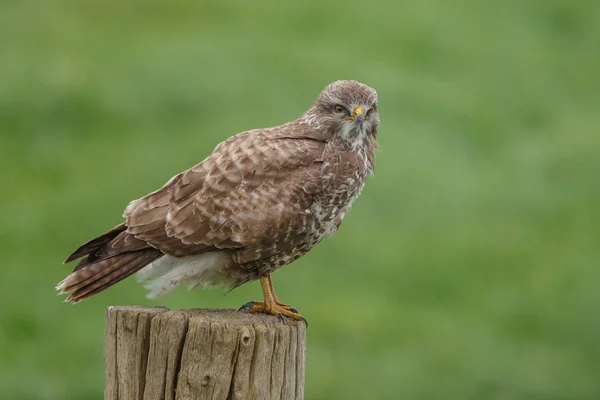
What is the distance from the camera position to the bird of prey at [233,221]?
6.45 meters

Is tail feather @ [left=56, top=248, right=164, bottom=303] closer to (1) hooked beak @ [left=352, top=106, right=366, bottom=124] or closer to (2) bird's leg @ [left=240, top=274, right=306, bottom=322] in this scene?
(2) bird's leg @ [left=240, top=274, right=306, bottom=322]

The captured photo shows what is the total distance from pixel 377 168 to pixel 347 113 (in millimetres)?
7959

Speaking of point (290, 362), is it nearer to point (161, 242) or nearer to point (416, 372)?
point (161, 242)

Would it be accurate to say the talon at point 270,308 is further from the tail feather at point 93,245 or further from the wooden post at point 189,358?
the wooden post at point 189,358

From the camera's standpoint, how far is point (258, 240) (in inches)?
259

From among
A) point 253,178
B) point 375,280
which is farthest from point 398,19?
point 253,178

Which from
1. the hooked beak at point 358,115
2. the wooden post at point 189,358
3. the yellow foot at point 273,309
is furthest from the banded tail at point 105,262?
the hooked beak at point 358,115

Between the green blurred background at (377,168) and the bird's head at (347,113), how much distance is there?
5174mm

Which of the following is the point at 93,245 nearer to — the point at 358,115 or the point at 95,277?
A: the point at 95,277

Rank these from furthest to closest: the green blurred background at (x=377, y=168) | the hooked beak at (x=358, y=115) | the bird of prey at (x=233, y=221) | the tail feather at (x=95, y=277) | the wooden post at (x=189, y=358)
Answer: the green blurred background at (x=377, y=168) → the hooked beak at (x=358, y=115) → the bird of prey at (x=233, y=221) → the tail feather at (x=95, y=277) → the wooden post at (x=189, y=358)

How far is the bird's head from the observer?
7.21 metres

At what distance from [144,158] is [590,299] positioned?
229 inches

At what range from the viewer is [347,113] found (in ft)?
23.7

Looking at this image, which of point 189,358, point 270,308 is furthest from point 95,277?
point 189,358
